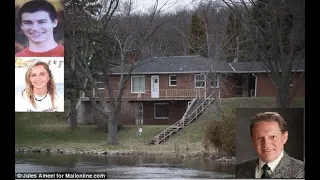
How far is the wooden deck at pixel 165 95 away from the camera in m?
14.5

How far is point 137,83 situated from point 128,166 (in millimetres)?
1749

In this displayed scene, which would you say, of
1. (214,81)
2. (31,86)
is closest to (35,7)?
(31,86)

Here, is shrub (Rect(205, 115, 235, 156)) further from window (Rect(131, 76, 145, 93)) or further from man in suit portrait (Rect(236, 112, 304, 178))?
window (Rect(131, 76, 145, 93))

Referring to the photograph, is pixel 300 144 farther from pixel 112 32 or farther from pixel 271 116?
pixel 112 32

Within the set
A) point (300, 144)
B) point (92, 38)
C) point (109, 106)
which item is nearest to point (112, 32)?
point (92, 38)

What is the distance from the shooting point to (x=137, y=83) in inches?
574

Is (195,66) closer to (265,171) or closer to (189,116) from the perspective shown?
(189,116)

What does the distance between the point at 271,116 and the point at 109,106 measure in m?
3.38

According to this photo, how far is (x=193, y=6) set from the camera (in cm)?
1447

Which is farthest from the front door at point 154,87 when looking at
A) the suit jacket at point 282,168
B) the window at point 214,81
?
the suit jacket at point 282,168

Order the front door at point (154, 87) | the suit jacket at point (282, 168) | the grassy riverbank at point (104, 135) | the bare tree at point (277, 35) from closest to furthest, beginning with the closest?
the suit jacket at point (282, 168) < the bare tree at point (277, 35) < the grassy riverbank at point (104, 135) < the front door at point (154, 87)

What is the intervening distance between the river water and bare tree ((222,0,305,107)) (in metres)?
1.97

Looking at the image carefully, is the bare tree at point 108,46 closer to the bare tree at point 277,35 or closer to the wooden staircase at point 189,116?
the wooden staircase at point 189,116

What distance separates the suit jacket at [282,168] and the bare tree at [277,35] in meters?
1.17
